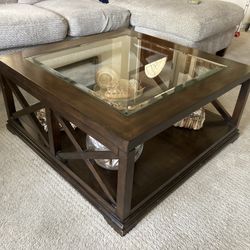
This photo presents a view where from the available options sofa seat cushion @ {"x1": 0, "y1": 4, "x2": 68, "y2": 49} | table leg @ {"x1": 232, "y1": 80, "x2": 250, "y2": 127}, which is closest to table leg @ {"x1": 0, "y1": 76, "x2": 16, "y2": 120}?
sofa seat cushion @ {"x1": 0, "y1": 4, "x2": 68, "y2": 49}

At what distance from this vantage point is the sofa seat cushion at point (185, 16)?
5.85 feet

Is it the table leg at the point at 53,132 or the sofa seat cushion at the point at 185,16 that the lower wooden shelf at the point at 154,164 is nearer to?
the table leg at the point at 53,132

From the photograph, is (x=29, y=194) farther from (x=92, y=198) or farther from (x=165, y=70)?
(x=165, y=70)

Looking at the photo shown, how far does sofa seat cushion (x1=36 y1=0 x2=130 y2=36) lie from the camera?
1749 millimetres

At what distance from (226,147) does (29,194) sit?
0.90m

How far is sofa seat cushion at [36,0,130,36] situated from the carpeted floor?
98 centimetres

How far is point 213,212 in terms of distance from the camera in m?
0.95

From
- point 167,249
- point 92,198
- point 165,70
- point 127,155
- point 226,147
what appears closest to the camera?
point 127,155

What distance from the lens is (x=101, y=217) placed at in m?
0.91

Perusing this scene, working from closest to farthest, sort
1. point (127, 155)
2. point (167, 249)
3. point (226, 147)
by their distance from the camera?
point (127, 155) → point (167, 249) → point (226, 147)

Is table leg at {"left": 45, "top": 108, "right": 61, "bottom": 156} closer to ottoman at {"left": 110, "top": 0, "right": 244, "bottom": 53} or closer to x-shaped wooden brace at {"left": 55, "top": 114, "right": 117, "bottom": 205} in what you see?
x-shaped wooden brace at {"left": 55, "top": 114, "right": 117, "bottom": 205}

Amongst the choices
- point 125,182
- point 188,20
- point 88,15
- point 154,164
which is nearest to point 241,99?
point 154,164

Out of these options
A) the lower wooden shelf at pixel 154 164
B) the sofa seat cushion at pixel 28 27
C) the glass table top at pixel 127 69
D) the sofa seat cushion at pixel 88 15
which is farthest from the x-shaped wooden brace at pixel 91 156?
the sofa seat cushion at pixel 88 15

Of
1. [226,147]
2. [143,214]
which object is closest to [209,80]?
[226,147]
